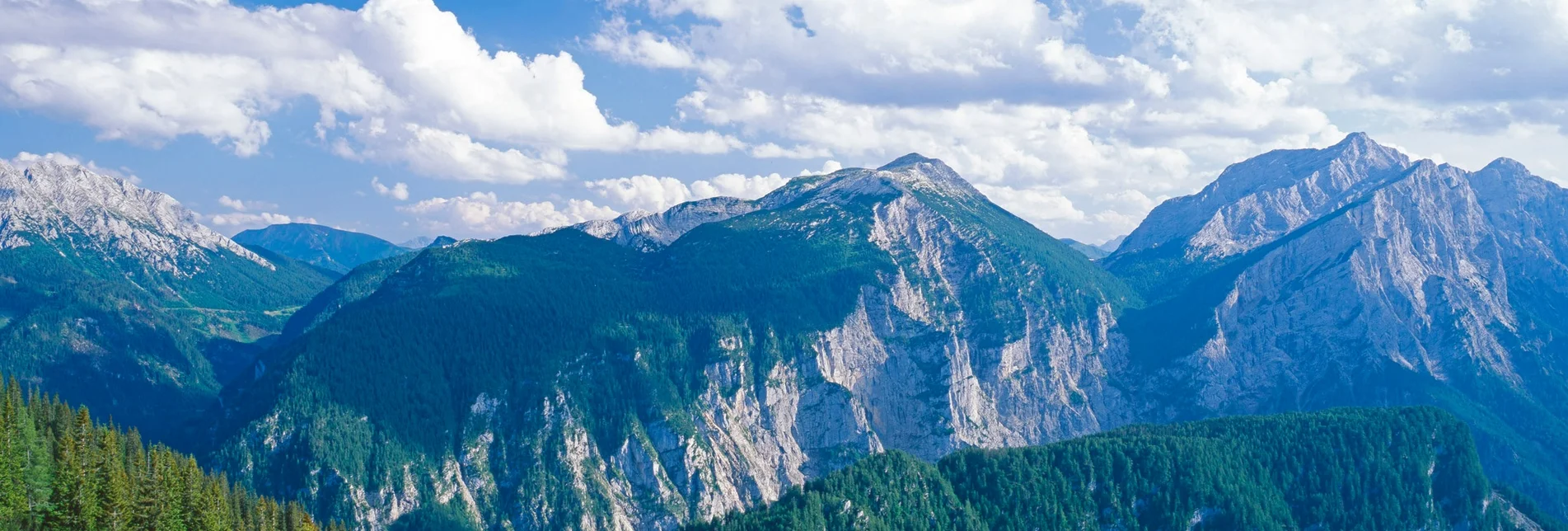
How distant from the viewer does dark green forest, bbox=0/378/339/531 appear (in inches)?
5630

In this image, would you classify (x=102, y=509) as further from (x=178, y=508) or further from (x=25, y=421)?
(x=25, y=421)

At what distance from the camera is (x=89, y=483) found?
150375mm

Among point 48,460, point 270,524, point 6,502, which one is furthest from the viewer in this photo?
point 270,524

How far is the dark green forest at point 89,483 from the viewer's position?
143000 mm

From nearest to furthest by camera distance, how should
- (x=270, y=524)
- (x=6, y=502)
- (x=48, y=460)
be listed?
(x=6, y=502) → (x=48, y=460) → (x=270, y=524)

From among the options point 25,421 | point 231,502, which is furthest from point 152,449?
point 25,421

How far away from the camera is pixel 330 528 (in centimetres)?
19338

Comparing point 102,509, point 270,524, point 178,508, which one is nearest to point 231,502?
point 270,524

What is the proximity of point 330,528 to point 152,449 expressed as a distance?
30.4 meters

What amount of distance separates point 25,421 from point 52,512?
2866 centimetres

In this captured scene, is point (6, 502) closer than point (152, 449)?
Yes

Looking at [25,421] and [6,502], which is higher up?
[25,421]

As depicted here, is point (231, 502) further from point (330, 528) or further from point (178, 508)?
point (178, 508)

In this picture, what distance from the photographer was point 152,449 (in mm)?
192250
